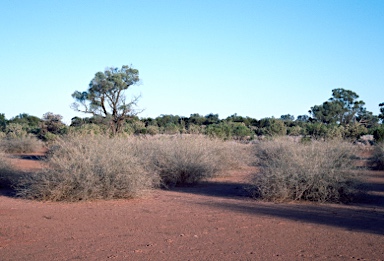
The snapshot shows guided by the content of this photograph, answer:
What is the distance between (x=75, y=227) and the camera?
9609 millimetres

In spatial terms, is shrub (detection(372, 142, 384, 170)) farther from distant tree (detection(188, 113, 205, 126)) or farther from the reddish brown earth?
distant tree (detection(188, 113, 205, 126))

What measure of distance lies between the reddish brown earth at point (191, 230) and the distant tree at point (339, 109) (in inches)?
1910

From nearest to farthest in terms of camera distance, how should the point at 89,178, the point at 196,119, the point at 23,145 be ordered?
the point at 89,178 → the point at 23,145 → the point at 196,119

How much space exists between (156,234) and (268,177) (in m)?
5.49

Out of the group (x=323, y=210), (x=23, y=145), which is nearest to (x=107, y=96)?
(x=23, y=145)

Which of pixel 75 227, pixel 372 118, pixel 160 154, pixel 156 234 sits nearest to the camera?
pixel 156 234

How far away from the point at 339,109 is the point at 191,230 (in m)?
56.2

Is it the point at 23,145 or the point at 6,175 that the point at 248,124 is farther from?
the point at 6,175

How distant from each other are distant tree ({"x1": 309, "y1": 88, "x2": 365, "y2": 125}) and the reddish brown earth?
48.5m

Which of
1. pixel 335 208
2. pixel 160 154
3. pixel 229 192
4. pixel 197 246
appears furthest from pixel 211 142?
pixel 197 246

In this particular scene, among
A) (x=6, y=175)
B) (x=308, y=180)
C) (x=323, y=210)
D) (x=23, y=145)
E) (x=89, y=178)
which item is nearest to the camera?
(x=323, y=210)

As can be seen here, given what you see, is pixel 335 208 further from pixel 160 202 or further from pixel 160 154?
pixel 160 154

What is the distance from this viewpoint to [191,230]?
9.20 m

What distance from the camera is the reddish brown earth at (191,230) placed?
7.39 m
